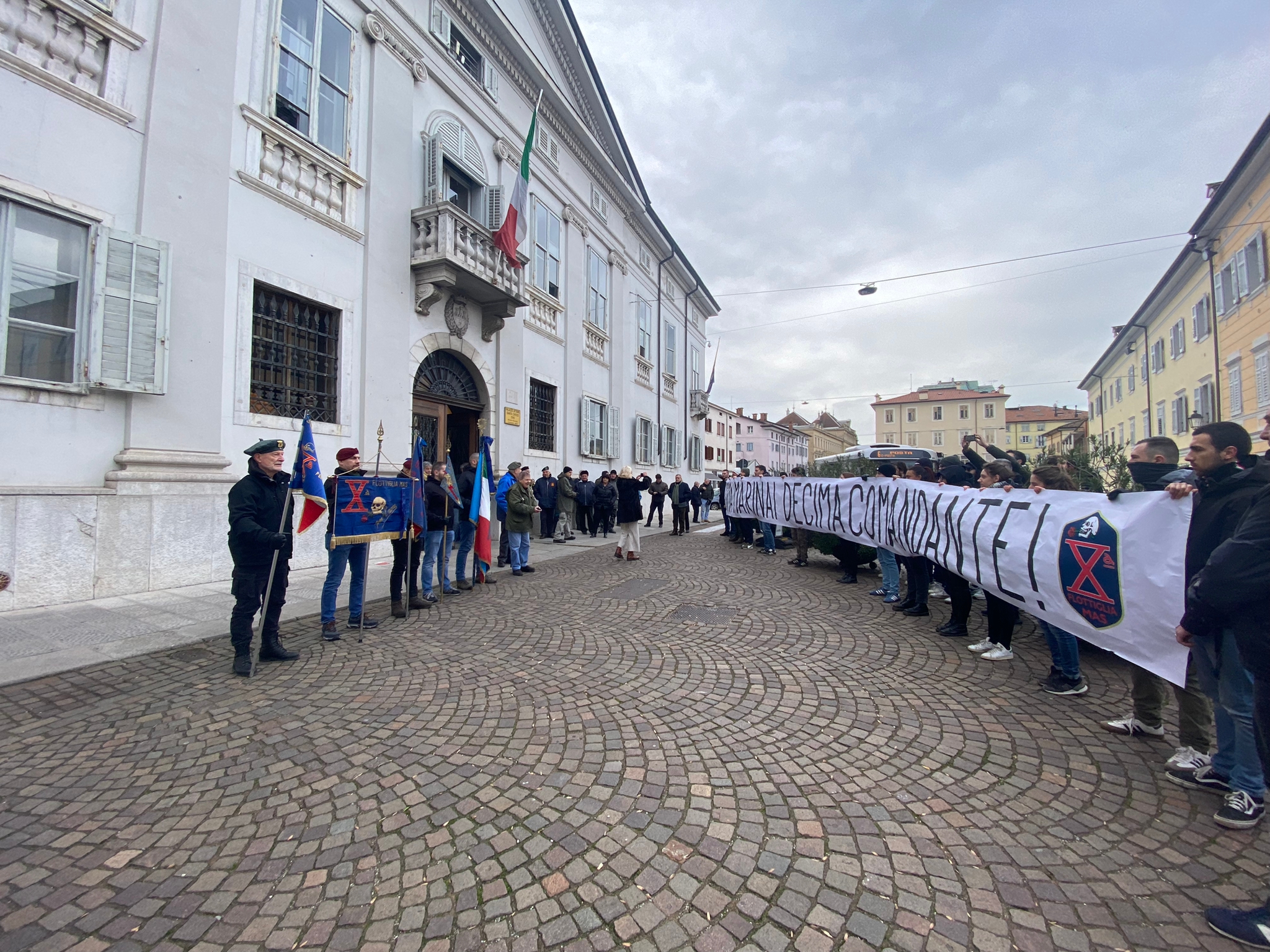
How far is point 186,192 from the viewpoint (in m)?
7.12

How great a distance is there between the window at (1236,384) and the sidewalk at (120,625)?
2730 cm

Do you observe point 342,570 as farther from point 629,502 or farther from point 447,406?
point 447,406

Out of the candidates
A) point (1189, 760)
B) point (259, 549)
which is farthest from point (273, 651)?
point (1189, 760)

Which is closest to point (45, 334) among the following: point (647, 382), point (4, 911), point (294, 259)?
point (294, 259)

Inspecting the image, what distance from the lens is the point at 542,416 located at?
50.2 ft

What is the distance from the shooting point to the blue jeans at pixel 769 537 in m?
11.5

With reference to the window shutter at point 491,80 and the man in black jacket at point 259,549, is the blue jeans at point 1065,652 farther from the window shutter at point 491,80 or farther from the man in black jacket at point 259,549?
the window shutter at point 491,80

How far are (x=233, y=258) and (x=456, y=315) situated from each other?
449 centimetres

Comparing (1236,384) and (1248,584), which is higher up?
(1236,384)

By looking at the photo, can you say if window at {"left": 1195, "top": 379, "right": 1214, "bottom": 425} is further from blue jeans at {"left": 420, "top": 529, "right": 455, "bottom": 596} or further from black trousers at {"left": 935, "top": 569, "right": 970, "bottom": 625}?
blue jeans at {"left": 420, "top": 529, "right": 455, "bottom": 596}

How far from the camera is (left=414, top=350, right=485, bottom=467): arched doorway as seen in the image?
11398mm

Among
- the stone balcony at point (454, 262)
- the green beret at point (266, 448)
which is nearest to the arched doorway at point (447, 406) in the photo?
the stone balcony at point (454, 262)

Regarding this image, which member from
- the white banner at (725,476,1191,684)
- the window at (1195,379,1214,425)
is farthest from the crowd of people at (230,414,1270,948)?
the window at (1195,379,1214,425)

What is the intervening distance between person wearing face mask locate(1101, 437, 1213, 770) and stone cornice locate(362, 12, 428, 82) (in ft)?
42.5
